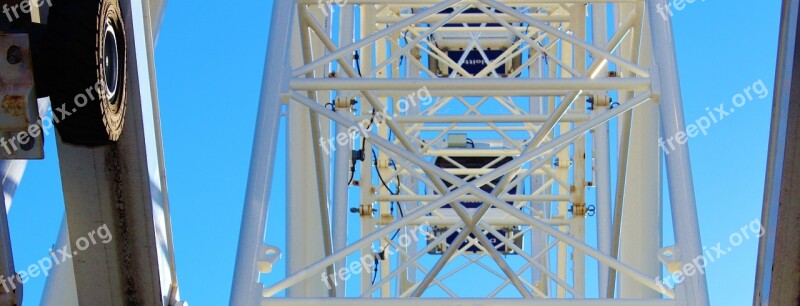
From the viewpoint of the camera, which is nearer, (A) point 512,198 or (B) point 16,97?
→ (B) point 16,97

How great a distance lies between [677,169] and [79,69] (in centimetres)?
435

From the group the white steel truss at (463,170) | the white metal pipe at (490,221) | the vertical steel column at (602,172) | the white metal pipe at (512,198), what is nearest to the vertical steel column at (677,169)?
the white steel truss at (463,170)

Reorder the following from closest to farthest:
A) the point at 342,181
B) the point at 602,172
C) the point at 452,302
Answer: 1. the point at 452,302
2. the point at 342,181
3. the point at 602,172

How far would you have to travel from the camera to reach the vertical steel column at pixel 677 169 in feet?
24.2

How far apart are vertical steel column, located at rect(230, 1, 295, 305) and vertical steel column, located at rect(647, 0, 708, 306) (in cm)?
276

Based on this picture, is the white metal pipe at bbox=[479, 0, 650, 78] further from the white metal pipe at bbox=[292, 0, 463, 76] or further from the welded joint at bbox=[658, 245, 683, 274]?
the welded joint at bbox=[658, 245, 683, 274]

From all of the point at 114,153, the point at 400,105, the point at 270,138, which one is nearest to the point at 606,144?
the point at 400,105

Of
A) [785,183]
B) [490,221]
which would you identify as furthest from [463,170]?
[785,183]

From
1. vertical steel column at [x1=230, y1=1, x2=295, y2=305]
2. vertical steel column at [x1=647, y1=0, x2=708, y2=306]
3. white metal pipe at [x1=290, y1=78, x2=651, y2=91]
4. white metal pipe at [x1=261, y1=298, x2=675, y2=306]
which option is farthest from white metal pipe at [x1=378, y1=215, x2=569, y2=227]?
white metal pipe at [x1=261, y1=298, x2=675, y2=306]

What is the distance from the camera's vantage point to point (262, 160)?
8148 mm

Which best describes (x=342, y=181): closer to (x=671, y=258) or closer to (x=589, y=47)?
(x=589, y=47)

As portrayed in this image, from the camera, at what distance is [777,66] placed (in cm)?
686

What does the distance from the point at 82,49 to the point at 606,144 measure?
963cm

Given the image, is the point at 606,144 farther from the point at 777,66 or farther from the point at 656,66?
the point at 777,66
